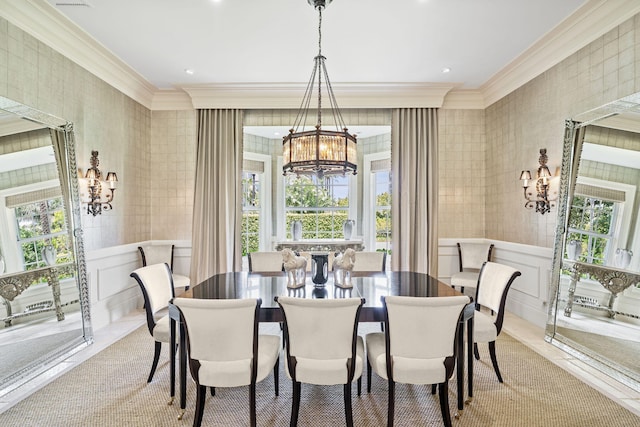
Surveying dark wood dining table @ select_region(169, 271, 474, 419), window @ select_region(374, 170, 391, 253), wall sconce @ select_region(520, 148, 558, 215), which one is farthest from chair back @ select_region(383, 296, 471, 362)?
window @ select_region(374, 170, 391, 253)

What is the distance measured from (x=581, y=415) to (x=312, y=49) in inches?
144

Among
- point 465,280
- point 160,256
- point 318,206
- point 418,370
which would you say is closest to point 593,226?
point 465,280

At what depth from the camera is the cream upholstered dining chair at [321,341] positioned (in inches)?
72.5

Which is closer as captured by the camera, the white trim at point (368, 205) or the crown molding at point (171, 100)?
the crown molding at point (171, 100)

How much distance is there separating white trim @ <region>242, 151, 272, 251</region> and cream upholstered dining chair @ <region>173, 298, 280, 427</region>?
4131 millimetres

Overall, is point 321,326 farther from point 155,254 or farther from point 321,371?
point 155,254

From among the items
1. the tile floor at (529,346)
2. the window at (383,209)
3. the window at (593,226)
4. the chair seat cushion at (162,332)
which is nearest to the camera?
the tile floor at (529,346)

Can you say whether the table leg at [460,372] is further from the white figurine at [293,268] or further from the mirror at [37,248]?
the mirror at [37,248]

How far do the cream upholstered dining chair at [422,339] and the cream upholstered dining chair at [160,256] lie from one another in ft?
10.5

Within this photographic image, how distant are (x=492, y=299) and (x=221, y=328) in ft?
6.56

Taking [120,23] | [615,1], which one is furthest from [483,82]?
[120,23]

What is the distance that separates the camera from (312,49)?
3.65m

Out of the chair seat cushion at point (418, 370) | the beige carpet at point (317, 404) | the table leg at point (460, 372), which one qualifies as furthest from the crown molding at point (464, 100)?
the chair seat cushion at point (418, 370)

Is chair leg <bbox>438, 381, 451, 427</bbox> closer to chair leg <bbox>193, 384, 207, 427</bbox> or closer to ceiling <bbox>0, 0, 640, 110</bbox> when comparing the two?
chair leg <bbox>193, 384, 207, 427</bbox>
